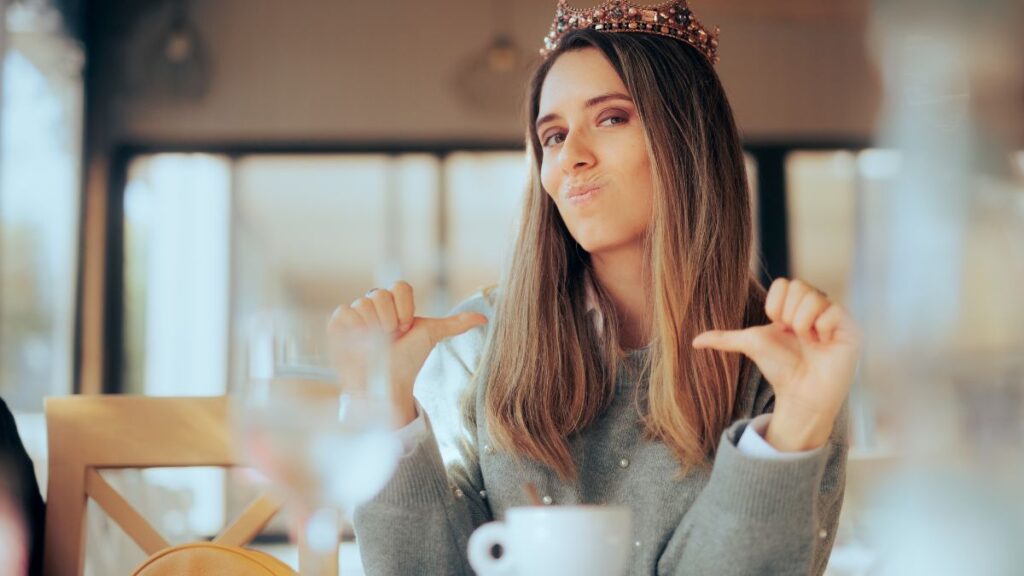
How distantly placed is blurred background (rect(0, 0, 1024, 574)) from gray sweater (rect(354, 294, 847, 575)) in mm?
3329

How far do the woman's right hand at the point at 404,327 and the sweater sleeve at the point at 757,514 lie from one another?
0.21 metres

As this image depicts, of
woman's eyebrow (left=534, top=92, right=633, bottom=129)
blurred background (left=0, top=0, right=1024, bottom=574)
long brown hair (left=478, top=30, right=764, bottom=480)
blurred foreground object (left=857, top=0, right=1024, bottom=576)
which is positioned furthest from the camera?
blurred background (left=0, top=0, right=1024, bottom=574)

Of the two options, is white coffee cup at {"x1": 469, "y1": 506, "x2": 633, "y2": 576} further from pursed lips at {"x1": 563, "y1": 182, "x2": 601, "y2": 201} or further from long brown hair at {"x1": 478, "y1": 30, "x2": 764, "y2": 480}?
pursed lips at {"x1": 563, "y1": 182, "x2": 601, "y2": 201}

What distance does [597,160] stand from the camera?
3.60 ft

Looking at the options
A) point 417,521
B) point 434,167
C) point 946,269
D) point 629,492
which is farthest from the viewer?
point 434,167

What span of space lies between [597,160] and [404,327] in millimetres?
412

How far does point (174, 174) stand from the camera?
445cm

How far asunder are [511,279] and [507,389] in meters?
0.16

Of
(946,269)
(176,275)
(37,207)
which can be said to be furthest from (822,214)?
(37,207)

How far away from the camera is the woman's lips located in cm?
110

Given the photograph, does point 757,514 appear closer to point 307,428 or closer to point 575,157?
point 307,428

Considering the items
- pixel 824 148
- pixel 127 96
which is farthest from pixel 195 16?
pixel 824 148

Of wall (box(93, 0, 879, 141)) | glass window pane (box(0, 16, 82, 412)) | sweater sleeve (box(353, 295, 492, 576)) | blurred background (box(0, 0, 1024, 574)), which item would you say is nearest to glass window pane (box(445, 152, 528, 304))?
blurred background (box(0, 0, 1024, 574))

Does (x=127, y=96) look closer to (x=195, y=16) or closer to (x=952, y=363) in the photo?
(x=195, y=16)
